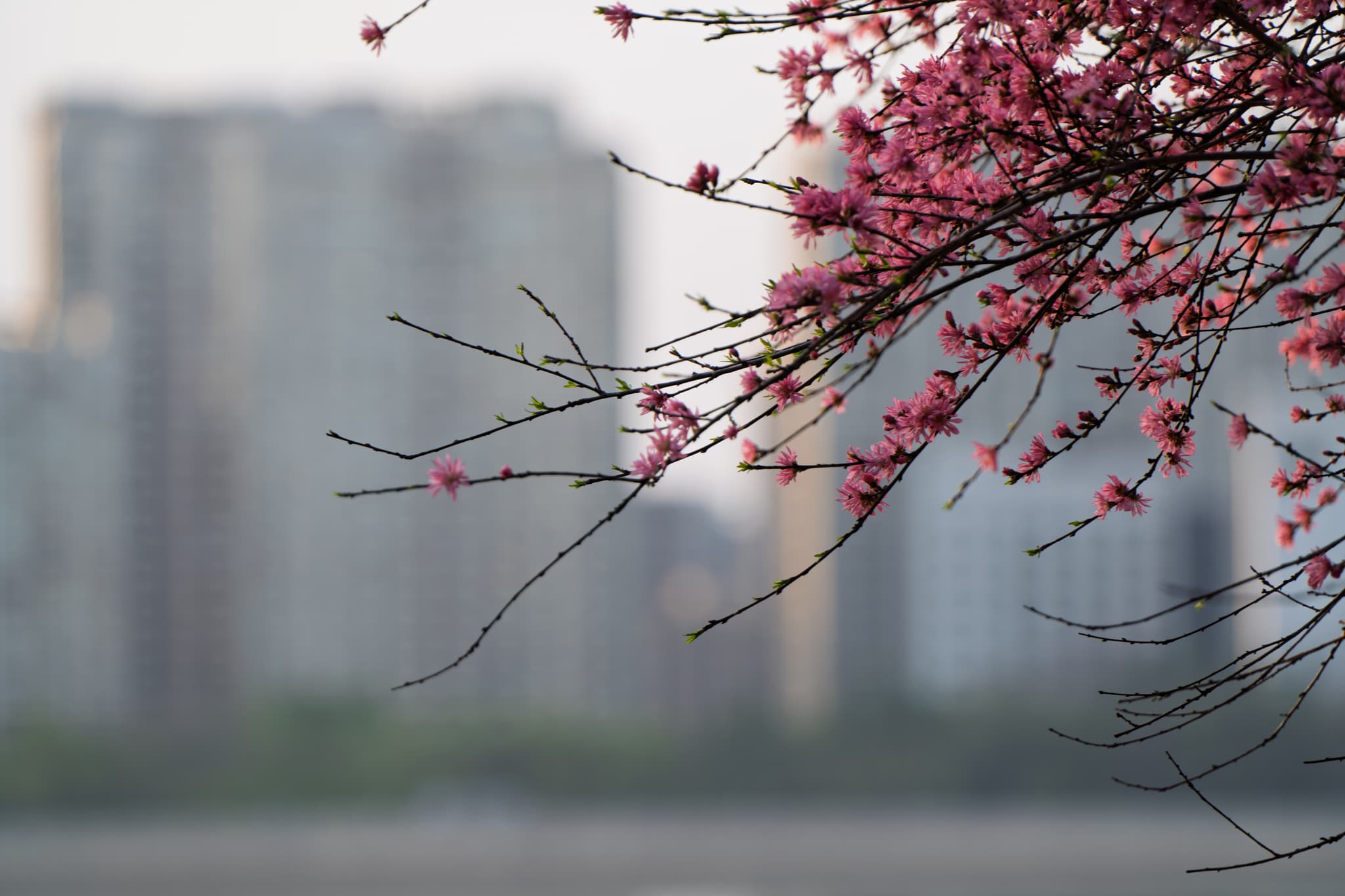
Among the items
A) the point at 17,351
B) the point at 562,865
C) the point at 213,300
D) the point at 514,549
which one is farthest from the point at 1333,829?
the point at 17,351

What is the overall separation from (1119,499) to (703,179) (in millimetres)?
745

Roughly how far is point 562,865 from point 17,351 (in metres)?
15.5

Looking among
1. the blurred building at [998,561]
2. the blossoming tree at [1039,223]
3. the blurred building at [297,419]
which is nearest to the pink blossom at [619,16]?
the blossoming tree at [1039,223]

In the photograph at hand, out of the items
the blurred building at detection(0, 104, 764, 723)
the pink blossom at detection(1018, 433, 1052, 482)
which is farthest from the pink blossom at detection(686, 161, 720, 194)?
the blurred building at detection(0, 104, 764, 723)

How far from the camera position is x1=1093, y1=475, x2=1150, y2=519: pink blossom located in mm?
1765

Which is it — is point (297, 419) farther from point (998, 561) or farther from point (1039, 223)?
point (1039, 223)

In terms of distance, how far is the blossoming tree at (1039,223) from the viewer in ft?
4.84

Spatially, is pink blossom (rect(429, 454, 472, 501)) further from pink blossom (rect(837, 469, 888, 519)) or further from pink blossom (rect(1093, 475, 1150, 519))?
pink blossom (rect(1093, 475, 1150, 519))

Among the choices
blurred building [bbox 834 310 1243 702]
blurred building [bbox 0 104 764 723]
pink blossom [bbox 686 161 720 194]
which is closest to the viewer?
pink blossom [bbox 686 161 720 194]

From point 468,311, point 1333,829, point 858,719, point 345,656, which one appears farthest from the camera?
point 468,311

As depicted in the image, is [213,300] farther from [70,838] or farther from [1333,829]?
[1333,829]

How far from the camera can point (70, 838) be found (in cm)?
2355

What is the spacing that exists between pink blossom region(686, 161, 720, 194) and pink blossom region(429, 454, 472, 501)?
16.6 inches

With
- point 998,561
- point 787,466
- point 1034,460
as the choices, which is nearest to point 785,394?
point 787,466
